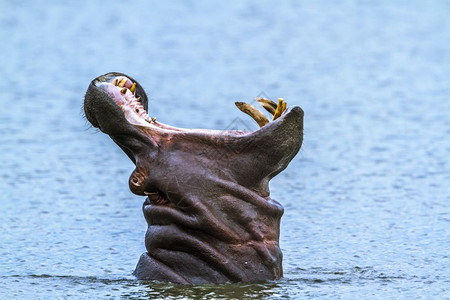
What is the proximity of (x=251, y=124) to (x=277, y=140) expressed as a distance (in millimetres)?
3415

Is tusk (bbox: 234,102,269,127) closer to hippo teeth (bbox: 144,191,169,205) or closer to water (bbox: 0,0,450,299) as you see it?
hippo teeth (bbox: 144,191,169,205)

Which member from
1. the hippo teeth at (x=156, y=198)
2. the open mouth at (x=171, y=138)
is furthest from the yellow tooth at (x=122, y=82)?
the hippo teeth at (x=156, y=198)

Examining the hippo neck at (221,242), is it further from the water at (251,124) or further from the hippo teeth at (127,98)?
the hippo teeth at (127,98)

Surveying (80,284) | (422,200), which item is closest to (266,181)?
(80,284)

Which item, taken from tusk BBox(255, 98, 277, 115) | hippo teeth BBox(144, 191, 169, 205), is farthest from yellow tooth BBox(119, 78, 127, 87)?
tusk BBox(255, 98, 277, 115)

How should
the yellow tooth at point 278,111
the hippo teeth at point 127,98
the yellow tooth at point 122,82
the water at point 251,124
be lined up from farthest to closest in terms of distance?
the water at point 251,124, the yellow tooth at point 122,82, the hippo teeth at point 127,98, the yellow tooth at point 278,111

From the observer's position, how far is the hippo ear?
22.0 feet

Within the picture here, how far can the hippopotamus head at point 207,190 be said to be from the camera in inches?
265

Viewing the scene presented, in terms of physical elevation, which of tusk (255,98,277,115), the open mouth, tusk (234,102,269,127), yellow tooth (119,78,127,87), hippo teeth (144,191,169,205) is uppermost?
yellow tooth (119,78,127,87)

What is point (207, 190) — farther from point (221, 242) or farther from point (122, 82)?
point (122, 82)

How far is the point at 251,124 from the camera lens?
10.1 m

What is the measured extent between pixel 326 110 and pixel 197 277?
7.58m

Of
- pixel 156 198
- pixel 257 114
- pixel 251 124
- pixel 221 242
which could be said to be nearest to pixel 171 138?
pixel 156 198

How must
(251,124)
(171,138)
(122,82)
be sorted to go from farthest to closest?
(251,124) → (122,82) → (171,138)
